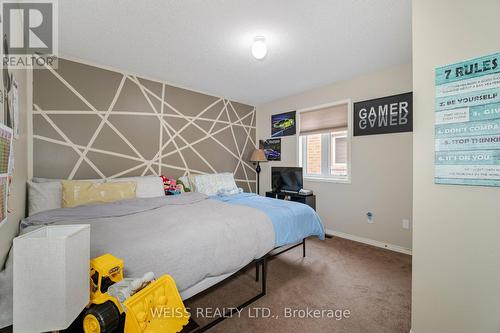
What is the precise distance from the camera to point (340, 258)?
2607 mm

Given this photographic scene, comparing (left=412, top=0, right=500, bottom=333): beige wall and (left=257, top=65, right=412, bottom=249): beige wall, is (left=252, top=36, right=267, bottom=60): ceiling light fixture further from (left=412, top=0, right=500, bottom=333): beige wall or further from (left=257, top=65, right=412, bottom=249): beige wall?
(left=257, top=65, right=412, bottom=249): beige wall

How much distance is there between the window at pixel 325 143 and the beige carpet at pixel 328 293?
52.2 inches

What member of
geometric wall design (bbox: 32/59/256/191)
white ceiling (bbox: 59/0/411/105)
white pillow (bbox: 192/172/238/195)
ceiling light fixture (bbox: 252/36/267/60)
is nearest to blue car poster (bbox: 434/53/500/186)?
white ceiling (bbox: 59/0/411/105)

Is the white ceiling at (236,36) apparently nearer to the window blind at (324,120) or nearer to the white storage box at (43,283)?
the window blind at (324,120)

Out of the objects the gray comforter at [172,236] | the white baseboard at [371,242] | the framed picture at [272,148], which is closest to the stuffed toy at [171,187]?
the gray comforter at [172,236]

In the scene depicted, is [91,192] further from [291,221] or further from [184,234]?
[291,221]

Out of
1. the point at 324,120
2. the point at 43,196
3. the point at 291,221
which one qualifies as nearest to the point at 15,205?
the point at 43,196

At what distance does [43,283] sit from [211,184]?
8.69 feet

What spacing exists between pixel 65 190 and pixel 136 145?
44.4 inches

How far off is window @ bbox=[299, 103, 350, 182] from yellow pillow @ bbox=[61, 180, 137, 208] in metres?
2.87

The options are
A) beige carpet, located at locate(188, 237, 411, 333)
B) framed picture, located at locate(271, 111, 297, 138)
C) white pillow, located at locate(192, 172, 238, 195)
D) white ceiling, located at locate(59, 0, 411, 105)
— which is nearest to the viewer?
beige carpet, located at locate(188, 237, 411, 333)

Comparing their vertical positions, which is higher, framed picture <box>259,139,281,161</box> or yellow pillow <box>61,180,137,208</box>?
framed picture <box>259,139,281,161</box>

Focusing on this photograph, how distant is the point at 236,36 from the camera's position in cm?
210

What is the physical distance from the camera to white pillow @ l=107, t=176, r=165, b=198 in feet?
8.43
